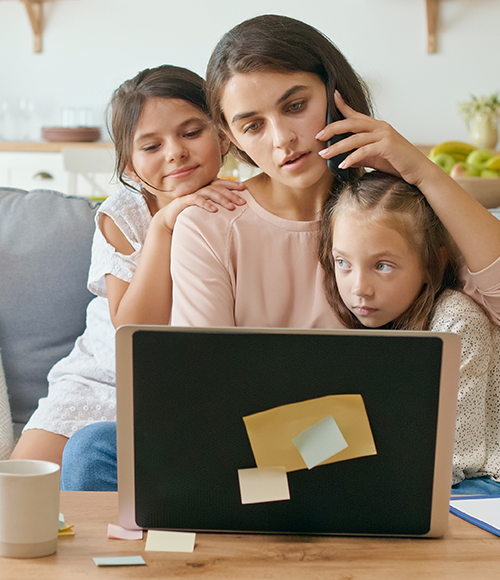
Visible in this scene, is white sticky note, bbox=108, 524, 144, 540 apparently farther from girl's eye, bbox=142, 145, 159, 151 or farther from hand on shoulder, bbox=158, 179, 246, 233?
girl's eye, bbox=142, 145, 159, 151

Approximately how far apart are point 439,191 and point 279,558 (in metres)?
0.63

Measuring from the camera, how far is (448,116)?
14.8 ft

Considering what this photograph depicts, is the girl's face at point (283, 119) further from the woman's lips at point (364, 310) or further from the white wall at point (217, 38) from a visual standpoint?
the white wall at point (217, 38)

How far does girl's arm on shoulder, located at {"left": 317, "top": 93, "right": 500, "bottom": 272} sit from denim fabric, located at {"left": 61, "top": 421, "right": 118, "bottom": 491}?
1.94 feet

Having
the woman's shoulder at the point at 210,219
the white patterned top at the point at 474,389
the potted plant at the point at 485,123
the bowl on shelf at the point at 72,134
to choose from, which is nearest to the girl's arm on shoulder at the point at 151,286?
the woman's shoulder at the point at 210,219

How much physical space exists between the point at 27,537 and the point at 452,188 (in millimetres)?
775

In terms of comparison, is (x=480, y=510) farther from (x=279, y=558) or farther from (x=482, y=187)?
(x=482, y=187)

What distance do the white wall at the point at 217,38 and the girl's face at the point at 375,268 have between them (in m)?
3.59

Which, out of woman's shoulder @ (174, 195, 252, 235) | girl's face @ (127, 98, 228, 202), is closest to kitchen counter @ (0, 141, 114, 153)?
girl's face @ (127, 98, 228, 202)

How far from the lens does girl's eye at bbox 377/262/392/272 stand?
105cm

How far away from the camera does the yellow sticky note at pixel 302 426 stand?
65 centimetres

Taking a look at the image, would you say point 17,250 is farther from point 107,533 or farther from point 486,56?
point 486,56

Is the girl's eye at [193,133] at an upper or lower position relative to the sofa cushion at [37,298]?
upper

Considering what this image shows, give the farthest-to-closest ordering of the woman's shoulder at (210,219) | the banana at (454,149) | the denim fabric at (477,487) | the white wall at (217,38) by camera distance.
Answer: the white wall at (217,38) → the banana at (454,149) → the woman's shoulder at (210,219) → the denim fabric at (477,487)
